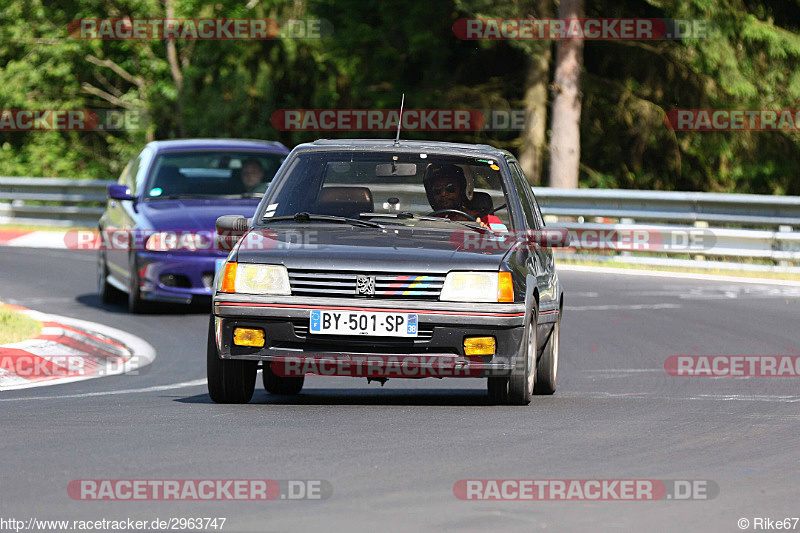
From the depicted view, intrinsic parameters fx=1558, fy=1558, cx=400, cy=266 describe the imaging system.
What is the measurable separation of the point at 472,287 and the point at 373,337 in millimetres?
613

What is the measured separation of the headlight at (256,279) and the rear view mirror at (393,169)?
1.30 metres

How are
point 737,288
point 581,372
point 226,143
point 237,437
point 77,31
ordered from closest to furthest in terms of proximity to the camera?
point 237,437, point 581,372, point 226,143, point 737,288, point 77,31

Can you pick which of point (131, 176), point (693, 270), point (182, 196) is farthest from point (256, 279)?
point (693, 270)

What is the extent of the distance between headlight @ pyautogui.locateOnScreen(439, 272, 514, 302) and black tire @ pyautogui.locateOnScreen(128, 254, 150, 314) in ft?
25.1

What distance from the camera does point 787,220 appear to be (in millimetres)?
21422

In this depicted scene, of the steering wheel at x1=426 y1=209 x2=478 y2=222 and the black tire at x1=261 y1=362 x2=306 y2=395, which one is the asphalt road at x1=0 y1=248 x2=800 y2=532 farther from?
the steering wheel at x1=426 y1=209 x2=478 y2=222

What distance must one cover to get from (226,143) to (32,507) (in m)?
11.8

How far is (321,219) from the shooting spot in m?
9.32

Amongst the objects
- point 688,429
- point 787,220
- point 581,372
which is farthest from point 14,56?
point 688,429

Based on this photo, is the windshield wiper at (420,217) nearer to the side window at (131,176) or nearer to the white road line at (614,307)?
the white road line at (614,307)

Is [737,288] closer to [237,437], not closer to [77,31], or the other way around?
[237,437]

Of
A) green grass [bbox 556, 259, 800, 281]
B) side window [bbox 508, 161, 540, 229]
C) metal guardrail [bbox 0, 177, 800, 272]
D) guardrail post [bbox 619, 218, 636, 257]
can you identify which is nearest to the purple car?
side window [bbox 508, 161, 540, 229]

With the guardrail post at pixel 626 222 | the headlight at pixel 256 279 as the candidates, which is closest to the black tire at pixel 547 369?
the headlight at pixel 256 279

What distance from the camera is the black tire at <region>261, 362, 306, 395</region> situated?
977cm
